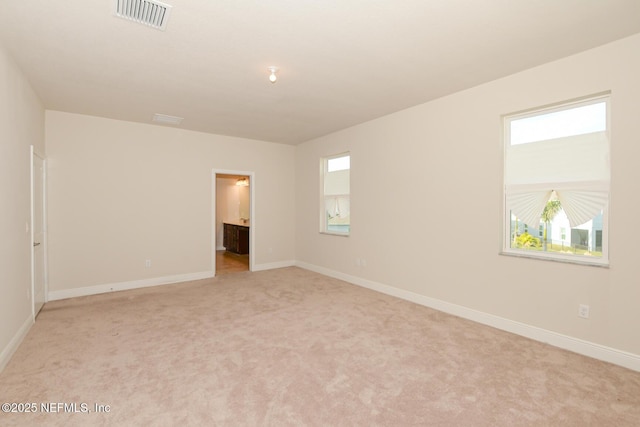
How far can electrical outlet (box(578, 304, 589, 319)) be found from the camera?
2.76m

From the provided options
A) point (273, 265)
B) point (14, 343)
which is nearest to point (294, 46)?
point (14, 343)

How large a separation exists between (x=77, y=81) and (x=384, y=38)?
3.28 meters

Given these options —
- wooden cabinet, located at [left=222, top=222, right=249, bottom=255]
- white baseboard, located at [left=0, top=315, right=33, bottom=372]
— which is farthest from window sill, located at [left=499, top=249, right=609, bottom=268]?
wooden cabinet, located at [left=222, top=222, right=249, bottom=255]

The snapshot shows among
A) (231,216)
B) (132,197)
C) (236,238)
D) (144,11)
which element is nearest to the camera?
(144,11)

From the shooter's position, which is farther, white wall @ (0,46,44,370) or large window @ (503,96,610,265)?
large window @ (503,96,610,265)

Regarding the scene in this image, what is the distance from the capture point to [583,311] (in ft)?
9.12

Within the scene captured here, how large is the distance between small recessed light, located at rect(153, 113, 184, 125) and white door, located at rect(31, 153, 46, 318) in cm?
154

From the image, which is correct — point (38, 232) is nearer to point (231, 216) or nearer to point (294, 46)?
point (294, 46)

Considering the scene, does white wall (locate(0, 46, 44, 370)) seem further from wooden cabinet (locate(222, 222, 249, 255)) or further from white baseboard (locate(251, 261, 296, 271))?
wooden cabinet (locate(222, 222, 249, 255))

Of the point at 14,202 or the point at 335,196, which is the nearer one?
the point at 14,202

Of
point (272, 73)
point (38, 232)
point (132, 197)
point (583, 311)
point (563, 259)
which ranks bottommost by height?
point (583, 311)

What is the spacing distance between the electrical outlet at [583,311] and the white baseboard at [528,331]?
0.74 ft

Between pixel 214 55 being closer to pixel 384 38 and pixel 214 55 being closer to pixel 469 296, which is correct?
pixel 384 38

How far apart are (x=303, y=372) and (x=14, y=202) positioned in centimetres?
309
